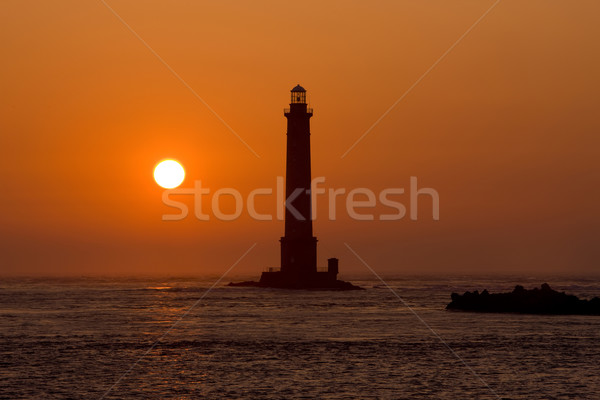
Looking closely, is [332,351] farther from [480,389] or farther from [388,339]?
[480,389]

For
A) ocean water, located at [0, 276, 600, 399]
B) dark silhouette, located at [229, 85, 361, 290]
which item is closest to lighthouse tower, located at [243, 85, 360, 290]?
dark silhouette, located at [229, 85, 361, 290]

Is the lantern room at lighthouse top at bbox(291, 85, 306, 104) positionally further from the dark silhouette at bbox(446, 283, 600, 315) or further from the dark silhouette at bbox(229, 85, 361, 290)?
the dark silhouette at bbox(446, 283, 600, 315)

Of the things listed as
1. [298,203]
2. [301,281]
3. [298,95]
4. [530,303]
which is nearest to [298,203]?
[298,203]

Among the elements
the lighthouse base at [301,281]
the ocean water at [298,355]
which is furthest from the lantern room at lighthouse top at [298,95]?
the ocean water at [298,355]

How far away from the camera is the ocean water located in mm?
34344

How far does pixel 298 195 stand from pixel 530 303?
83.9 ft

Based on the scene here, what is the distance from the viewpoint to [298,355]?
43.8 m

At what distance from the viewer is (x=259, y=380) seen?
36.4 metres

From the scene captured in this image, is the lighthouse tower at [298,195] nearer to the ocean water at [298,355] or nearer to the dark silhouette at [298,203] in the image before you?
the dark silhouette at [298,203]

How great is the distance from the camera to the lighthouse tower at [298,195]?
288ft

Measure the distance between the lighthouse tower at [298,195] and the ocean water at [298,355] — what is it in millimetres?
15852

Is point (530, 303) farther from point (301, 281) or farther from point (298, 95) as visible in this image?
point (298, 95)

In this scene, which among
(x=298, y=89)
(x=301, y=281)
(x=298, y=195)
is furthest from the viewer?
(x=298, y=89)

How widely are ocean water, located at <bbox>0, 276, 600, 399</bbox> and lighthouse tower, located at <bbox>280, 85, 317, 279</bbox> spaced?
52.0 ft
